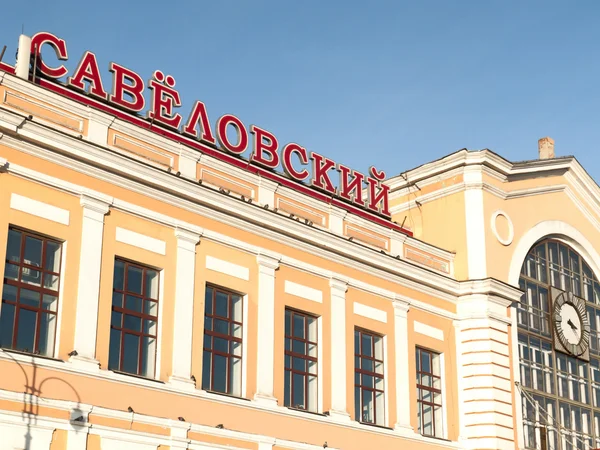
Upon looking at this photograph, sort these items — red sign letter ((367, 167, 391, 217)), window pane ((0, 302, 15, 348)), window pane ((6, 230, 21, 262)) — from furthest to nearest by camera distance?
red sign letter ((367, 167, 391, 217)), window pane ((6, 230, 21, 262)), window pane ((0, 302, 15, 348))

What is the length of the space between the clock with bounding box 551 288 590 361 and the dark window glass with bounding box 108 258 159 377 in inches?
731

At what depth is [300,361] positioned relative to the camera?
1145 inches

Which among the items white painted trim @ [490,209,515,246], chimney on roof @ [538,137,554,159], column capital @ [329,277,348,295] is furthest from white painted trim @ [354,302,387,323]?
chimney on roof @ [538,137,554,159]

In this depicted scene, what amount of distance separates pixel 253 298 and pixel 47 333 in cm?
672

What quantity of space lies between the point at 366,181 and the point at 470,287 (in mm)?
5319

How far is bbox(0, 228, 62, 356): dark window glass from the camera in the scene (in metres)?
22.4

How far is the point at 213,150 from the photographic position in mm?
29625

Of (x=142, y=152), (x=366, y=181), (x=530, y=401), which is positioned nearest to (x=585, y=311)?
(x=530, y=401)

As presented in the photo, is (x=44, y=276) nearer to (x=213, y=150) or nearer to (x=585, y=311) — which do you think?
(x=213, y=150)

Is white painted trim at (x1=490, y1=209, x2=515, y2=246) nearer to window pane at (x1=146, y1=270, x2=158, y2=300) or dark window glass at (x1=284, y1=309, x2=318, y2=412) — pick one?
dark window glass at (x1=284, y1=309, x2=318, y2=412)

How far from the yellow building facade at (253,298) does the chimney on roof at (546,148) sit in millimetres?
2433

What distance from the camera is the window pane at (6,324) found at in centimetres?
2214

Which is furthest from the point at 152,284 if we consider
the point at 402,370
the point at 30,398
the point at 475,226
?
the point at 475,226

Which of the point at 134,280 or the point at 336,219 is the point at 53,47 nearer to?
the point at 134,280
